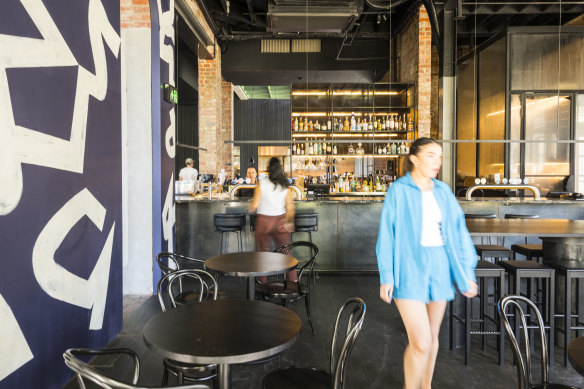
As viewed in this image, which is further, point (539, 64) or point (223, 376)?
point (539, 64)

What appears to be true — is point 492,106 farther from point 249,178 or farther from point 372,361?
point 372,361

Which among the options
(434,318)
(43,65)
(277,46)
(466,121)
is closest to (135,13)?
(43,65)

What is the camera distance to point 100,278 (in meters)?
2.88

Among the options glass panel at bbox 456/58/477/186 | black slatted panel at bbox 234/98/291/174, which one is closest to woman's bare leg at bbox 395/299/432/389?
glass panel at bbox 456/58/477/186

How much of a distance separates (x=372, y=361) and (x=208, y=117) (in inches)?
253

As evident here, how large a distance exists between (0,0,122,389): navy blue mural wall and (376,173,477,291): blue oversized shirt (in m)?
1.85

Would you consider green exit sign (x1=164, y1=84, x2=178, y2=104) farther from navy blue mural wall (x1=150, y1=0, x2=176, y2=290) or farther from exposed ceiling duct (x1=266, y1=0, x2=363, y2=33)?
exposed ceiling duct (x1=266, y1=0, x2=363, y2=33)

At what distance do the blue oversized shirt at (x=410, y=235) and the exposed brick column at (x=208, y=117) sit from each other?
6.43m

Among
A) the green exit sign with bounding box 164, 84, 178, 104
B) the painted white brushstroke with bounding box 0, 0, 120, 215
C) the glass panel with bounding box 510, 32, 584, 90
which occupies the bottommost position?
the painted white brushstroke with bounding box 0, 0, 120, 215

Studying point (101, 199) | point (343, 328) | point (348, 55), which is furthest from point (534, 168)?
point (101, 199)

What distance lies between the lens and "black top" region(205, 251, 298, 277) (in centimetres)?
268

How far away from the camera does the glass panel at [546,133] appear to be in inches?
287

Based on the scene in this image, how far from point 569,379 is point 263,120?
11670 millimetres

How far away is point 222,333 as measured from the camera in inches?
65.9
